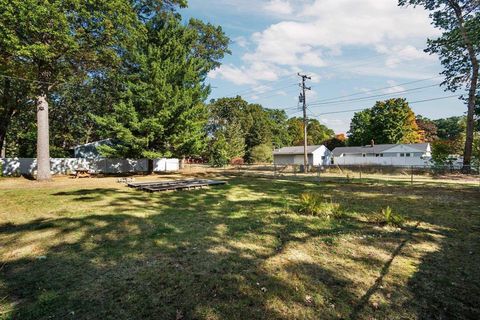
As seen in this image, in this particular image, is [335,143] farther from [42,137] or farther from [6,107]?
[6,107]

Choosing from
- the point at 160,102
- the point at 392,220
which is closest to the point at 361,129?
the point at 160,102

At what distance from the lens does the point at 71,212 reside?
8.68 meters

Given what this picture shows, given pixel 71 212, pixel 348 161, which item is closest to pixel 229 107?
pixel 348 161

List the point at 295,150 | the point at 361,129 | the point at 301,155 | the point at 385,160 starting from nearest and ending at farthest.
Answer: the point at 385,160
the point at 301,155
the point at 295,150
the point at 361,129

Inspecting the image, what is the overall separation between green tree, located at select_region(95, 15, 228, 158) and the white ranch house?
31476 mm

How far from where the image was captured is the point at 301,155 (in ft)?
162

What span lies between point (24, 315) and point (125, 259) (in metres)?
1.81

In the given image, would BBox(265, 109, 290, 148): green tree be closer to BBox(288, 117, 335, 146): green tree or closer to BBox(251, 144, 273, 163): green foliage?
BBox(288, 117, 335, 146): green tree

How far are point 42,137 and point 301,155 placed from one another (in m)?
40.7

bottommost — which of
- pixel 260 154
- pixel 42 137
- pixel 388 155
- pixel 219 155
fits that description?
pixel 388 155

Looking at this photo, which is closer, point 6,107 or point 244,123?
point 6,107

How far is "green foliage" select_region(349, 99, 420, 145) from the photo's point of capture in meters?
51.8

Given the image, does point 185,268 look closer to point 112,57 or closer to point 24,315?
point 24,315

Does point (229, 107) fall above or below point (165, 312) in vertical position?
above
